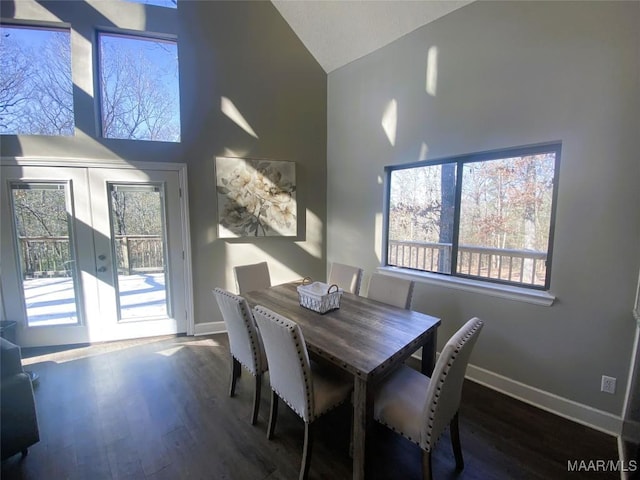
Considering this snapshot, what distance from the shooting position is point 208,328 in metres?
3.54

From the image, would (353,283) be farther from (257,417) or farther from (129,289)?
(129,289)

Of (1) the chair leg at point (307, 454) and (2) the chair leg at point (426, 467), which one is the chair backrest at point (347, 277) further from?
(2) the chair leg at point (426, 467)

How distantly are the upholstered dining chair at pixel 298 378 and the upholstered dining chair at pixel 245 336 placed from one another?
0.80ft

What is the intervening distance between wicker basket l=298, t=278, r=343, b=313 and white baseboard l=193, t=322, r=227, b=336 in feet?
6.10

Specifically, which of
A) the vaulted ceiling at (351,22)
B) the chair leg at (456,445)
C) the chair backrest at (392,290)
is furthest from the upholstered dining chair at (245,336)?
the vaulted ceiling at (351,22)

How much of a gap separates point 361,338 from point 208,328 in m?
2.55

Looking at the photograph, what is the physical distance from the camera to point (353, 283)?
2918mm

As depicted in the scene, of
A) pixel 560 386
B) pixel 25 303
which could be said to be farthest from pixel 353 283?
pixel 25 303

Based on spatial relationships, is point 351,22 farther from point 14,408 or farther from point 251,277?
point 14,408

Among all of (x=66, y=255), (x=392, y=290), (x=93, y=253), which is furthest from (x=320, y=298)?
(x=66, y=255)

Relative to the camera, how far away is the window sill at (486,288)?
7.14 ft

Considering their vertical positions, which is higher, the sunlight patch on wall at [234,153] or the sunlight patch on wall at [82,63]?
the sunlight patch on wall at [82,63]

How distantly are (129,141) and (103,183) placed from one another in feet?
1.80

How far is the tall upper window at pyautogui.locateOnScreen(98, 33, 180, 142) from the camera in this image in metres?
3.14
